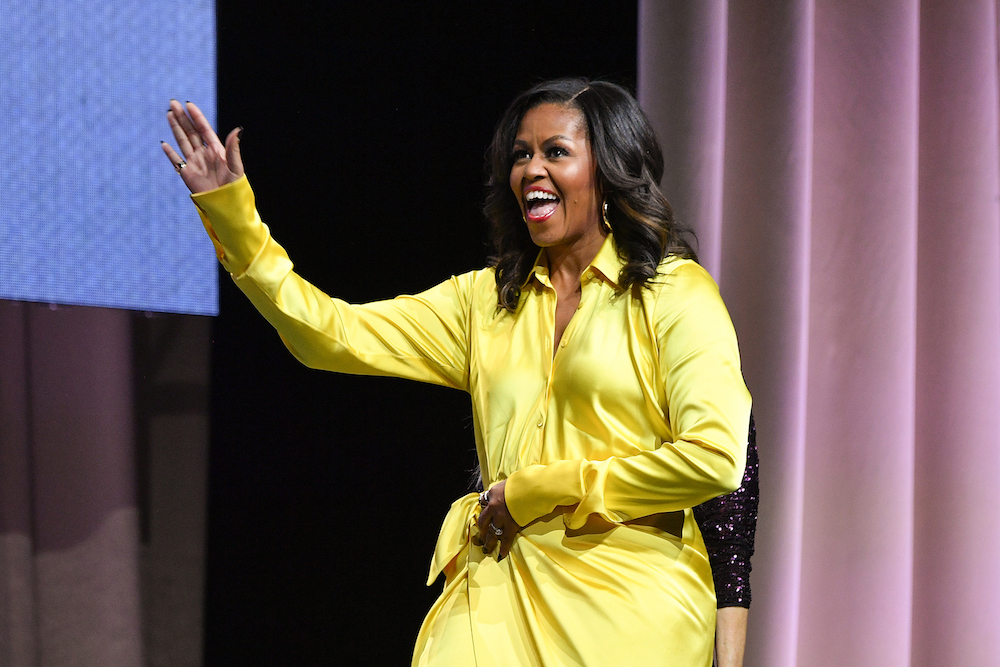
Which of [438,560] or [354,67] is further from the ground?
[354,67]

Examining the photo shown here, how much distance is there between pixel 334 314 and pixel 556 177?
46 cm

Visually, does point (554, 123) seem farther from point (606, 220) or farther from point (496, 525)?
point (496, 525)

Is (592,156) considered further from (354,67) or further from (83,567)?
(83,567)

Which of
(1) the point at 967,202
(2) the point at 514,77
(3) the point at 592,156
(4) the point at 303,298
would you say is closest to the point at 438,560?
(4) the point at 303,298

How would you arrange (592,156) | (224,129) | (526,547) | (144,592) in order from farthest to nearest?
(224,129) < (144,592) < (592,156) < (526,547)

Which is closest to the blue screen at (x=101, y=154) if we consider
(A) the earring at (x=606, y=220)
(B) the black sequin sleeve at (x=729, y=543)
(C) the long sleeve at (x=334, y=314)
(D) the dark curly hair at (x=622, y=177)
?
(C) the long sleeve at (x=334, y=314)

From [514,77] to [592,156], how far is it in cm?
92

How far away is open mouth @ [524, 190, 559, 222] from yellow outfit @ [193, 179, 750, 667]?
0.12 meters

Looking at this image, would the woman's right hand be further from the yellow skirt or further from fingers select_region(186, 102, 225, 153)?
the yellow skirt

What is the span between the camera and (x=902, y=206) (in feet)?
8.43

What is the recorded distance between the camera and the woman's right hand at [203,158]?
5.43 ft

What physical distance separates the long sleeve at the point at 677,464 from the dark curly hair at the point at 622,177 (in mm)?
198

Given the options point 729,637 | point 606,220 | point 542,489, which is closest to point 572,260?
point 606,220

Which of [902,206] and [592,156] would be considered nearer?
[592,156]
